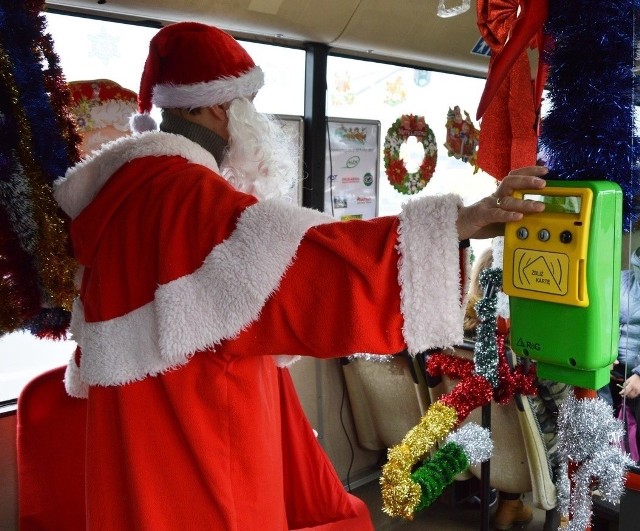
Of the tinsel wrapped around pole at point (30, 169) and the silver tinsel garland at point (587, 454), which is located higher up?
the tinsel wrapped around pole at point (30, 169)

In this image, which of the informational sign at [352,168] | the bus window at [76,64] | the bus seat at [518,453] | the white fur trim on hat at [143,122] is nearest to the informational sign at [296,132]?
the informational sign at [352,168]

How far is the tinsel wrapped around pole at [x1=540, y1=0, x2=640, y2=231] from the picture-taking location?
0.91 m

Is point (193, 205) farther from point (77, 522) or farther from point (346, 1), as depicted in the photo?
point (346, 1)

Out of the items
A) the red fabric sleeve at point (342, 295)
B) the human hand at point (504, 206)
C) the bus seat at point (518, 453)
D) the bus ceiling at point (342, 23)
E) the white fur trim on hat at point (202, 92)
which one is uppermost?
the bus ceiling at point (342, 23)

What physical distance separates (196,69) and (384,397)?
1.95 metres

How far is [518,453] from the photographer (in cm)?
246

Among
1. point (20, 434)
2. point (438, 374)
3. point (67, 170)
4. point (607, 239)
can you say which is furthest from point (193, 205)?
point (438, 374)

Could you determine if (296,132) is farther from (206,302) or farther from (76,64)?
(206,302)

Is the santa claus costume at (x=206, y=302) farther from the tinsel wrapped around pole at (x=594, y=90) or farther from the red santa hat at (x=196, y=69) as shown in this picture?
the tinsel wrapped around pole at (x=594, y=90)

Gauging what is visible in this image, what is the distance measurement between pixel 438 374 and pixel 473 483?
31.7 inches

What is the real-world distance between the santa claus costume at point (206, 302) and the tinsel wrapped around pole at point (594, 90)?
0.70ft

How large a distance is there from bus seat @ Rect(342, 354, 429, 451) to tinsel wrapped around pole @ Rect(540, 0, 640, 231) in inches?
70.0

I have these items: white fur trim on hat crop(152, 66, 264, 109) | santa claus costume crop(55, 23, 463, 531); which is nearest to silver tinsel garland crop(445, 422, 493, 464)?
santa claus costume crop(55, 23, 463, 531)

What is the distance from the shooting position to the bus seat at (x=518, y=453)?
237cm
